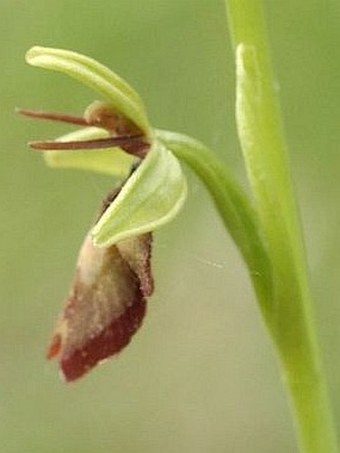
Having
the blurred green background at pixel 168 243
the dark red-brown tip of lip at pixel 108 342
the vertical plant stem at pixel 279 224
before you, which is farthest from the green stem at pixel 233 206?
the blurred green background at pixel 168 243

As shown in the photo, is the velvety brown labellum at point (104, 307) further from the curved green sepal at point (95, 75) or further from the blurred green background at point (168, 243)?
the blurred green background at point (168, 243)

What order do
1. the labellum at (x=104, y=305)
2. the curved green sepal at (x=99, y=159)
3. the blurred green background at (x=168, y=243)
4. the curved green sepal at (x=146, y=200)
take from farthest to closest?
the blurred green background at (x=168, y=243), the curved green sepal at (x=99, y=159), the labellum at (x=104, y=305), the curved green sepal at (x=146, y=200)

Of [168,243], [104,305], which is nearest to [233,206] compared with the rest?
[104,305]

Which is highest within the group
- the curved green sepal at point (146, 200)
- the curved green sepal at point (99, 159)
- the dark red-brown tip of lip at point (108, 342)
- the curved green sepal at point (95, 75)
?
the curved green sepal at point (95, 75)

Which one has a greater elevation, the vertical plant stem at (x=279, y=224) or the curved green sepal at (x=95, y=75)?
the curved green sepal at (x=95, y=75)

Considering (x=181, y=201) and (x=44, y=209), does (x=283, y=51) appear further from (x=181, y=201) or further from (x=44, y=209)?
(x=181, y=201)

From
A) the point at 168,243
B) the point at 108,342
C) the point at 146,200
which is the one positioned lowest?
the point at 168,243

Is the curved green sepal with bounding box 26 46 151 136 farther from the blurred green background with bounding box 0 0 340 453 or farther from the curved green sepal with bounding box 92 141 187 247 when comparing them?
the blurred green background with bounding box 0 0 340 453

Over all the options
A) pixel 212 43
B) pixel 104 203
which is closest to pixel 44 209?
pixel 212 43

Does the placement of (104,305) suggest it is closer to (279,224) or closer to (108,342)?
(108,342)
